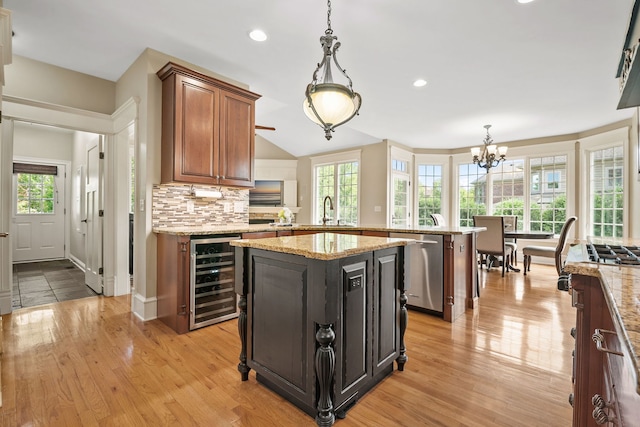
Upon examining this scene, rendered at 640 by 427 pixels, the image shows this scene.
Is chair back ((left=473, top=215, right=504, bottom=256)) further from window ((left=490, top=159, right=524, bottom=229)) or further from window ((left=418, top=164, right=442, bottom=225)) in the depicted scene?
window ((left=418, top=164, right=442, bottom=225))

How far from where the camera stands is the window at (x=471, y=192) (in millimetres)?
6824

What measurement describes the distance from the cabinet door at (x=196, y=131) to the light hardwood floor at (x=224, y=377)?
59.7 inches

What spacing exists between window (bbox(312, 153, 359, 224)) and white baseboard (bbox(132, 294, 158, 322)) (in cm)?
413

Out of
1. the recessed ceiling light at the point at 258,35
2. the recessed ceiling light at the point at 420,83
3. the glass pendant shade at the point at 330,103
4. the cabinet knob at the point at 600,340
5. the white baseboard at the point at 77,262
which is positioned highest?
the recessed ceiling light at the point at 258,35

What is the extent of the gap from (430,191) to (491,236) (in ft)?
8.79

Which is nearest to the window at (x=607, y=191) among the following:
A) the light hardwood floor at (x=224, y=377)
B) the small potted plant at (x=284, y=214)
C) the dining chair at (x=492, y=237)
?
the dining chair at (x=492, y=237)

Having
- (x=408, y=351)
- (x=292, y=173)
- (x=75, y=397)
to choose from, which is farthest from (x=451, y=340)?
(x=292, y=173)

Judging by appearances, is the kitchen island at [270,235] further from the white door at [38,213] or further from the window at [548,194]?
the white door at [38,213]

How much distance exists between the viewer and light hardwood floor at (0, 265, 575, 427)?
1.54 metres

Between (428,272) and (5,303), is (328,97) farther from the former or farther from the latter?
(5,303)

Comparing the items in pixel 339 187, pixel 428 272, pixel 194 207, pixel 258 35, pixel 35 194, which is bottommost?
pixel 428 272

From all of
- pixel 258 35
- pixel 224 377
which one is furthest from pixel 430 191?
pixel 224 377

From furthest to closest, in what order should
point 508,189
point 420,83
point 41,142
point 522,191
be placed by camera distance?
point 508,189 → point 522,191 → point 41,142 → point 420,83

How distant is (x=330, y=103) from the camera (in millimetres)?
1946
